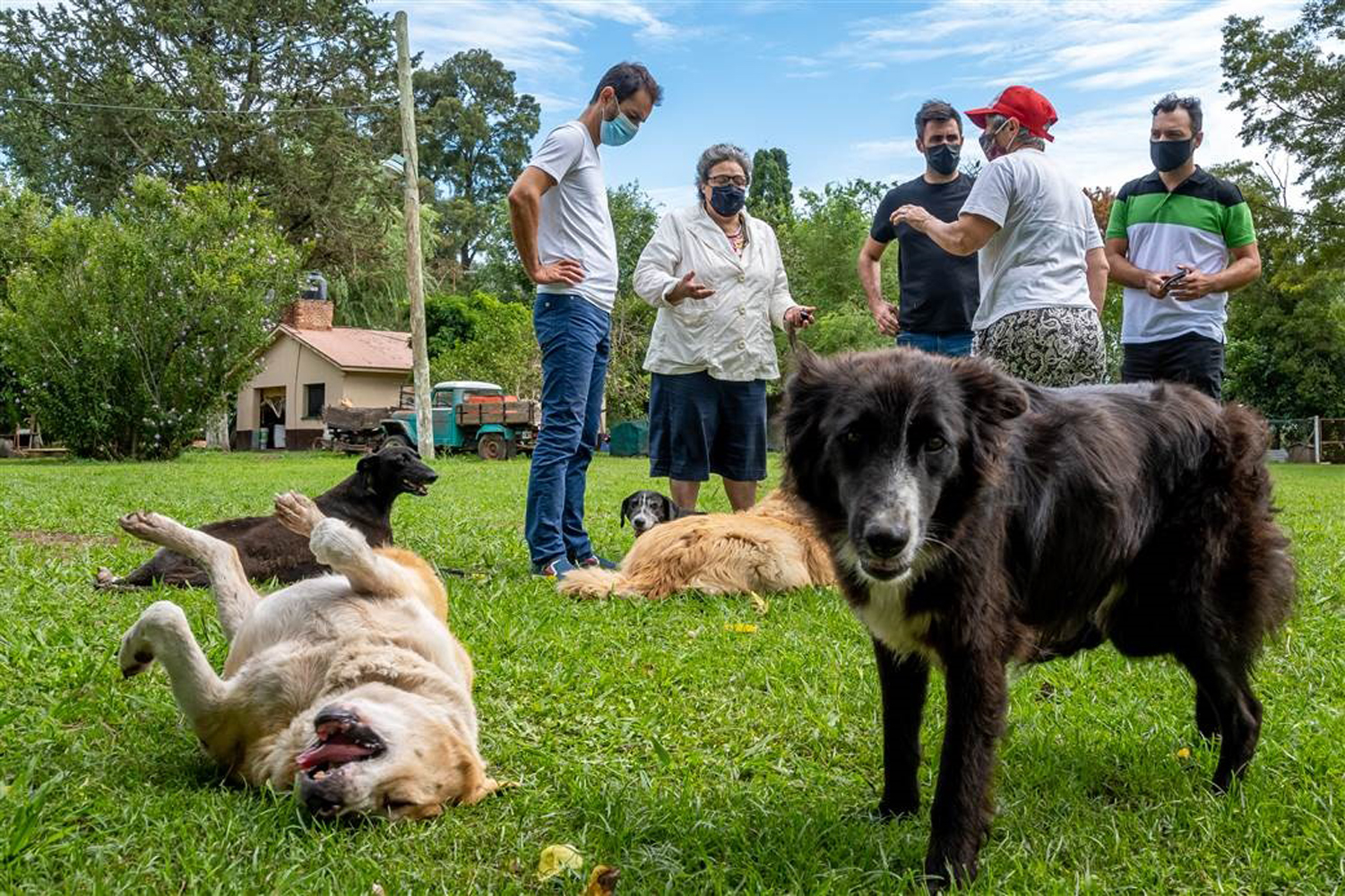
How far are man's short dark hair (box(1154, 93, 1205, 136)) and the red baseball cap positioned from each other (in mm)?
972

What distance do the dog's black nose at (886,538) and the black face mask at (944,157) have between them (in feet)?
14.4

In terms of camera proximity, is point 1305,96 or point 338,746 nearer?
point 338,746

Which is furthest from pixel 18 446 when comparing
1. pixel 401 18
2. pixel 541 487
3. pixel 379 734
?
pixel 379 734

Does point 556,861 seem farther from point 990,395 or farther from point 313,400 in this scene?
point 313,400

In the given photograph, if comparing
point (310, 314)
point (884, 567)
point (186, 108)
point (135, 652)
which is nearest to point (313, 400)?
point (310, 314)

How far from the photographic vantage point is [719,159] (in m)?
6.59

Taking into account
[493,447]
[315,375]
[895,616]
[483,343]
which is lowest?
[493,447]

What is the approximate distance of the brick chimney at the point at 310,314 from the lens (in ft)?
126

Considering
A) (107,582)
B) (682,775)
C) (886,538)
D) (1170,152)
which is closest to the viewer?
(886,538)

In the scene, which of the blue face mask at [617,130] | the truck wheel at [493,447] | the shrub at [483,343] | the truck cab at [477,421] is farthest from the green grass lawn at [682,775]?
the shrub at [483,343]

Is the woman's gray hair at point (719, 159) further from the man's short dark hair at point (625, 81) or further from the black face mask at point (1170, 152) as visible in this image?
the black face mask at point (1170, 152)

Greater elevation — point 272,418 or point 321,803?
point 272,418

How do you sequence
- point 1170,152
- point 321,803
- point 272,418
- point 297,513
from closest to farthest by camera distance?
point 321,803, point 297,513, point 1170,152, point 272,418

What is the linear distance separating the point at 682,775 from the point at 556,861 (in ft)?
2.44
